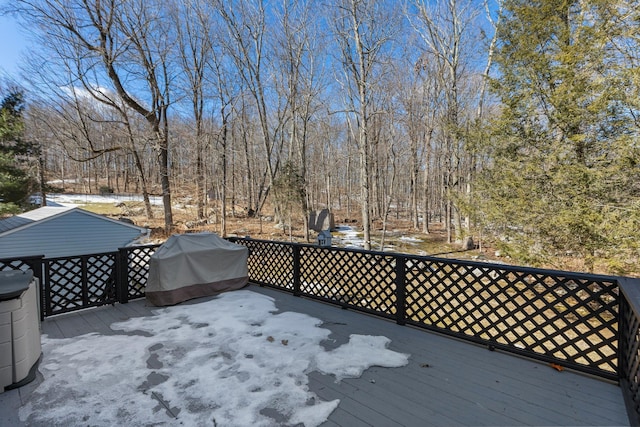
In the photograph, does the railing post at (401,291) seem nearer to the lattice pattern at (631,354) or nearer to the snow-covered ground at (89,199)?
the lattice pattern at (631,354)

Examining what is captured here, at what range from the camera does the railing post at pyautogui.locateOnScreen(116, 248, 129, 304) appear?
418 cm

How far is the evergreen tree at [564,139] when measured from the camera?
444 cm

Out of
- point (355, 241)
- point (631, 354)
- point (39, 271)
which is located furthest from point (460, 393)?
point (355, 241)

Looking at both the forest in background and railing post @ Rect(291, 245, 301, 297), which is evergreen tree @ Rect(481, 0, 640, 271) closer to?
the forest in background

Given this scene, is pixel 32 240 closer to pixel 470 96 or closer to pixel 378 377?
pixel 378 377

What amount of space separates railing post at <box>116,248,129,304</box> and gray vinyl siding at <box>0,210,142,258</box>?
4831 mm

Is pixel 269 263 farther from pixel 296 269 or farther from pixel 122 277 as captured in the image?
pixel 122 277

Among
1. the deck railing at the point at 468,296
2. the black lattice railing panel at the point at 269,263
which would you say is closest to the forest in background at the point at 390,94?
the deck railing at the point at 468,296

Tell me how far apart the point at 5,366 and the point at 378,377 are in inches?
109

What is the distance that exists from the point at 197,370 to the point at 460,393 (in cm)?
204

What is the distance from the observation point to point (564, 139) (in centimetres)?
537

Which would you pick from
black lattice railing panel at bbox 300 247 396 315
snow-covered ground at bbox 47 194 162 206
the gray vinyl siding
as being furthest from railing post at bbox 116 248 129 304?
snow-covered ground at bbox 47 194 162 206

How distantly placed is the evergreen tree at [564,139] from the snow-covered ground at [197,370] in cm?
433

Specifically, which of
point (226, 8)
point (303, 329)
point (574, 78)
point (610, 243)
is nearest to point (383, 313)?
point (303, 329)
